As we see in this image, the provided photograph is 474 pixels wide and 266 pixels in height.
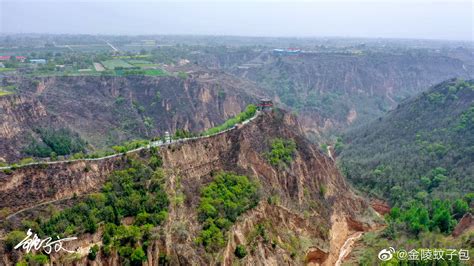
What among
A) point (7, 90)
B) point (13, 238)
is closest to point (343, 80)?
point (7, 90)

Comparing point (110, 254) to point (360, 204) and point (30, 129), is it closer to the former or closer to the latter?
point (360, 204)

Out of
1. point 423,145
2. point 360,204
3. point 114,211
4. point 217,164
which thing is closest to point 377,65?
point 423,145

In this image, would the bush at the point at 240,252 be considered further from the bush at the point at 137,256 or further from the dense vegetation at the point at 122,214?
the bush at the point at 137,256

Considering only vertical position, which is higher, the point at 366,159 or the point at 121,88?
the point at 121,88

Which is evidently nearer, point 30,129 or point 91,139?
point 30,129

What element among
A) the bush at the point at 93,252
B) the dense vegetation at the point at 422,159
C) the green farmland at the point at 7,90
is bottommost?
the dense vegetation at the point at 422,159

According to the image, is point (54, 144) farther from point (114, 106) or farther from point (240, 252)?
point (240, 252)

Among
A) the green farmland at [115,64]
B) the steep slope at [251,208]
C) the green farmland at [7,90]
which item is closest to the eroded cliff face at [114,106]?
the green farmland at [7,90]
